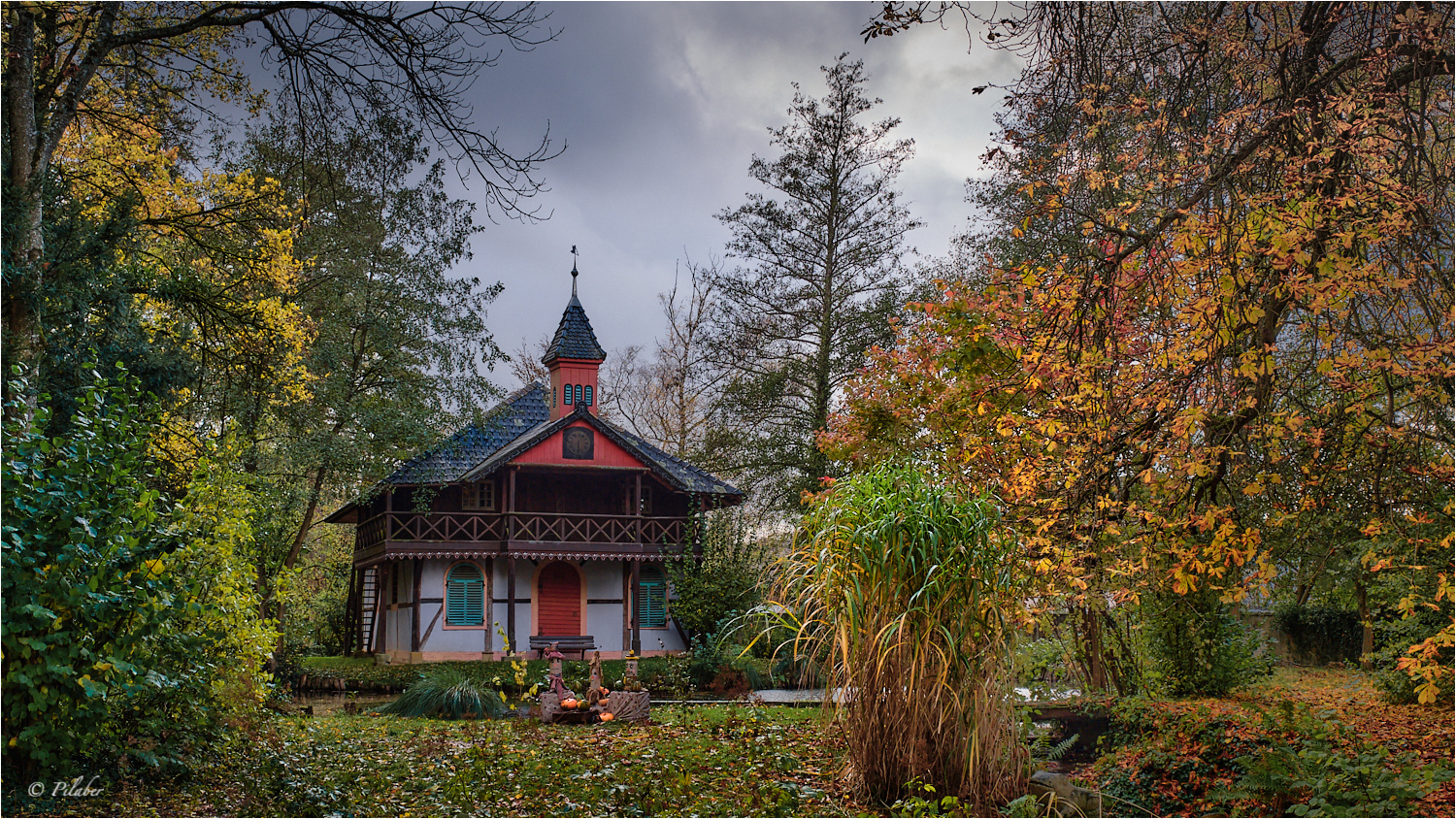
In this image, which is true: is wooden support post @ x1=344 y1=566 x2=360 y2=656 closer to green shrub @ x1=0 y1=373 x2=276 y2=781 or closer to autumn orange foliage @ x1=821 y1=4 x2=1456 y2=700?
green shrub @ x1=0 y1=373 x2=276 y2=781

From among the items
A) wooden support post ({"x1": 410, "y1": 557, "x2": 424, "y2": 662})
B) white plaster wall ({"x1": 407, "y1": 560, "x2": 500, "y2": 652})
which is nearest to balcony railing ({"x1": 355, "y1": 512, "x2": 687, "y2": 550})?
wooden support post ({"x1": 410, "y1": 557, "x2": 424, "y2": 662})

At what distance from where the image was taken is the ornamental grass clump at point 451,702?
33.9ft

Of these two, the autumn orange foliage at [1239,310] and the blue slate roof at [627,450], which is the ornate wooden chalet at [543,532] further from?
the autumn orange foliage at [1239,310]

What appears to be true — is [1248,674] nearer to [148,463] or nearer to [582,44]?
[582,44]

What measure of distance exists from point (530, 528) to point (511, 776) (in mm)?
14090

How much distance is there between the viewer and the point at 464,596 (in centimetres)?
1970

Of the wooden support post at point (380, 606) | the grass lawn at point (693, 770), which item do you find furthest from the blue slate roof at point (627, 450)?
the grass lawn at point (693, 770)

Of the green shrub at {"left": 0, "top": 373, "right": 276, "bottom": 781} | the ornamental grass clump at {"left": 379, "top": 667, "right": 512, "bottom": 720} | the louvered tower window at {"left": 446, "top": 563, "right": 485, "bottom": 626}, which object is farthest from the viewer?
the louvered tower window at {"left": 446, "top": 563, "right": 485, "bottom": 626}

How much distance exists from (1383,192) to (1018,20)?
180cm

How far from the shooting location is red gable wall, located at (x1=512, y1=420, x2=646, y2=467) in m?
19.4

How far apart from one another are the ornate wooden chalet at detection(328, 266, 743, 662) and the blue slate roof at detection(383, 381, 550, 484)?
46mm

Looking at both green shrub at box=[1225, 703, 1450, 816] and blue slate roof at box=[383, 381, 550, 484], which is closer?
green shrub at box=[1225, 703, 1450, 816]

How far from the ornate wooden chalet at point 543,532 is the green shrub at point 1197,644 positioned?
10786 millimetres

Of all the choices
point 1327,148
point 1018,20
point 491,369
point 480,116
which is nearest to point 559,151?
point 480,116
